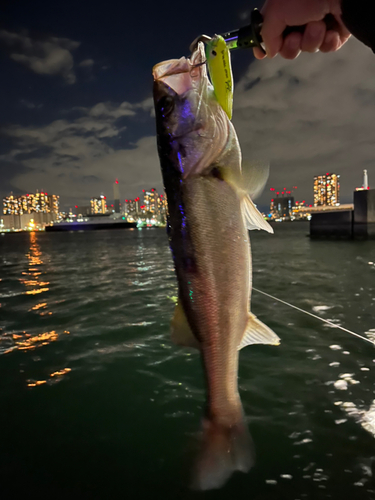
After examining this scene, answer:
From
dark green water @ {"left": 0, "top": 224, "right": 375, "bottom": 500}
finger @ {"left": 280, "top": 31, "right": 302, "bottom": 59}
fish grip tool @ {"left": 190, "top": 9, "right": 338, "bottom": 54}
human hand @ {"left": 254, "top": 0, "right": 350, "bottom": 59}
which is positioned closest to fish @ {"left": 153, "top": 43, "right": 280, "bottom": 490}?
fish grip tool @ {"left": 190, "top": 9, "right": 338, "bottom": 54}

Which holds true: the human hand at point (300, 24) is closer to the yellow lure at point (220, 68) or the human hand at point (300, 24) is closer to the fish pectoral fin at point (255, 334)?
the yellow lure at point (220, 68)

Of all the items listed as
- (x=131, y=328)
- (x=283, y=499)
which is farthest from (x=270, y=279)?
(x=283, y=499)

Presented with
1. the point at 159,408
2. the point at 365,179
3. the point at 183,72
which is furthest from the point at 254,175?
the point at 365,179

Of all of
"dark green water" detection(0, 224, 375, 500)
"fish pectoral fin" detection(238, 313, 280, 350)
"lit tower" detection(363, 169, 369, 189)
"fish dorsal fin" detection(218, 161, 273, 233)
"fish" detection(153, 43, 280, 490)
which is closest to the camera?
"fish" detection(153, 43, 280, 490)

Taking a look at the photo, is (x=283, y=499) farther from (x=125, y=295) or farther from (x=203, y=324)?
(x=125, y=295)

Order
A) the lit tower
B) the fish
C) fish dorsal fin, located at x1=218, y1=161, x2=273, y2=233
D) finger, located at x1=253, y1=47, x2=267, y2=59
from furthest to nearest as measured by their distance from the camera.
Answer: the lit tower, finger, located at x1=253, y1=47, x2=267, y2=59, fish dorsal fin, located at x1=218, y1=161, x2=273, y2=233, the fish

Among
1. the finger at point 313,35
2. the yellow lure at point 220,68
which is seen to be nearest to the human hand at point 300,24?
the finger at point 313,35

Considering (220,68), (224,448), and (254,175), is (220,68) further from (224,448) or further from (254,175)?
(224,448)

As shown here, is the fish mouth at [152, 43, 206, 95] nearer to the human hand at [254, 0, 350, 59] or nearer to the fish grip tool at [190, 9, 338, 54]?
the fish grip tool at [190, 9, 338, 54]
